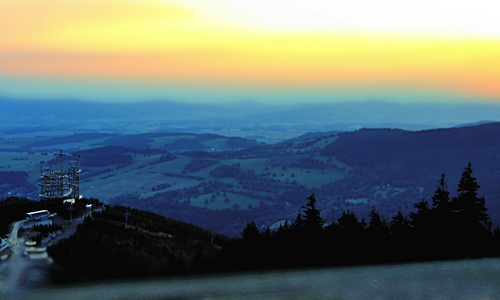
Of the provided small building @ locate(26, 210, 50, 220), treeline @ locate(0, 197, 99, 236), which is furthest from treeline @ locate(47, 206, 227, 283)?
treeline @ locate(0, 197, 99, 236)

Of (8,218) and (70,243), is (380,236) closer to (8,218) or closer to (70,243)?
(70,243)

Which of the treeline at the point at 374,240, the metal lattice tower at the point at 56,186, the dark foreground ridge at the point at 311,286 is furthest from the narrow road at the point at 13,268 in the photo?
the metal lattice tower at the point at 56,186

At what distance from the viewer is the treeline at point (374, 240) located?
30.2 metres

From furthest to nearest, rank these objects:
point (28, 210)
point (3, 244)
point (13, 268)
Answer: point (28, 210), point (3, 244), point (13, 268)

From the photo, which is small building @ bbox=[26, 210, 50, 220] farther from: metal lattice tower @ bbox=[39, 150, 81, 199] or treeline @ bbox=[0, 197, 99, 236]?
metal lattice tower @ bbox=[39, 150, 81, 199]

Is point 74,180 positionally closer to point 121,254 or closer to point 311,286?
point 121,254

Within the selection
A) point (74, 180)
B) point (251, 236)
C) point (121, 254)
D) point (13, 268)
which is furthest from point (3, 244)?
point (74, 180)

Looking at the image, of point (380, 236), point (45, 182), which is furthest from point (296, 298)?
point (45, 182)

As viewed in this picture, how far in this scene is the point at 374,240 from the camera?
34.8 meters

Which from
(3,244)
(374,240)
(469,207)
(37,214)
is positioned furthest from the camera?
(469,207)

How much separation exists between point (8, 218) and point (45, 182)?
85.5ft

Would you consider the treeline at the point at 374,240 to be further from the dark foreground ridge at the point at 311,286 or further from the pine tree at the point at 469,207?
the dark foreground ridge at the point at 311,286

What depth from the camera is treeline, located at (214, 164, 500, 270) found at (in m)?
30.2

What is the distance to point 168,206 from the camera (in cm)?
15975
